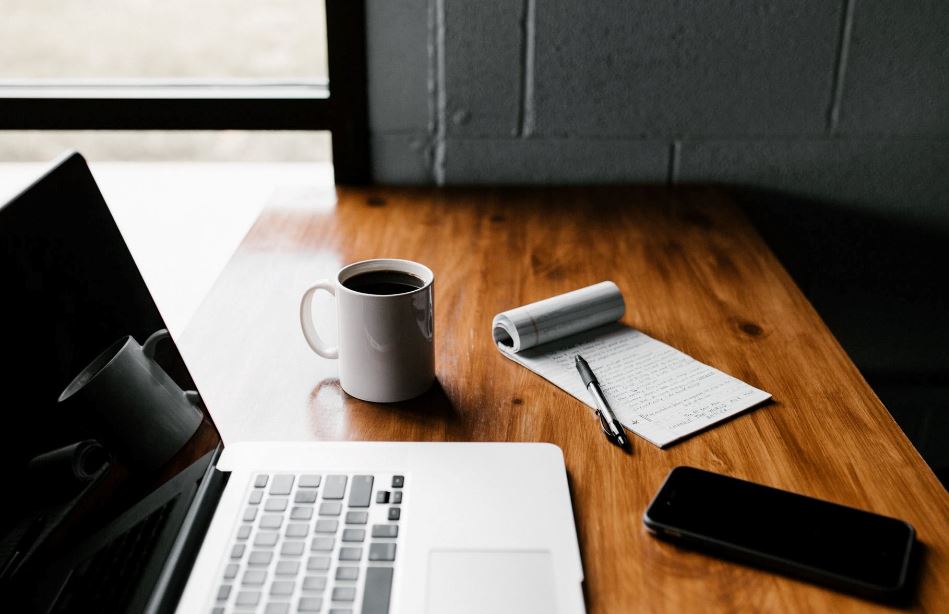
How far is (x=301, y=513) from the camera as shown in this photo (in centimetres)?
65

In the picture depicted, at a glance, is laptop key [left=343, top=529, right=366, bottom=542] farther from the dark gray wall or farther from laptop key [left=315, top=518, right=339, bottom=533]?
the dark gray wall

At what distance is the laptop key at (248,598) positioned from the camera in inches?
22.4

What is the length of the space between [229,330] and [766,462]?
0.60 m

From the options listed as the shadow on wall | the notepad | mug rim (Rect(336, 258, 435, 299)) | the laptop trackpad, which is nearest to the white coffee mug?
mug rim (Rect(336, 258, 435, 299))

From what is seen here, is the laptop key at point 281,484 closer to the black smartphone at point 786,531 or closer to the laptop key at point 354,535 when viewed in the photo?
the laptop key at point 354,535

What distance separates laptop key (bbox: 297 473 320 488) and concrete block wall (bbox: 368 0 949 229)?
3.05ft

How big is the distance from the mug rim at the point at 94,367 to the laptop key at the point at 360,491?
0.68 feet

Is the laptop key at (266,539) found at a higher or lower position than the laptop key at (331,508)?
lower

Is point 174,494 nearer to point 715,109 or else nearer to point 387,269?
point 387,269

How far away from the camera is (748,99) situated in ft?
4.82

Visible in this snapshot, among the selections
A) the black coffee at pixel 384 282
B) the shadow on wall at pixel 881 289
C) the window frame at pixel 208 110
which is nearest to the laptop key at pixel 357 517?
the black coffee at pixel 384 282

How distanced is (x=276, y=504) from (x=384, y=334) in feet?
0.65

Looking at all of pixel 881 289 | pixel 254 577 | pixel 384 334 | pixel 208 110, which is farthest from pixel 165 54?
pixel 881 289

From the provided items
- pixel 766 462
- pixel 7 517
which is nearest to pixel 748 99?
pixel 766 462
